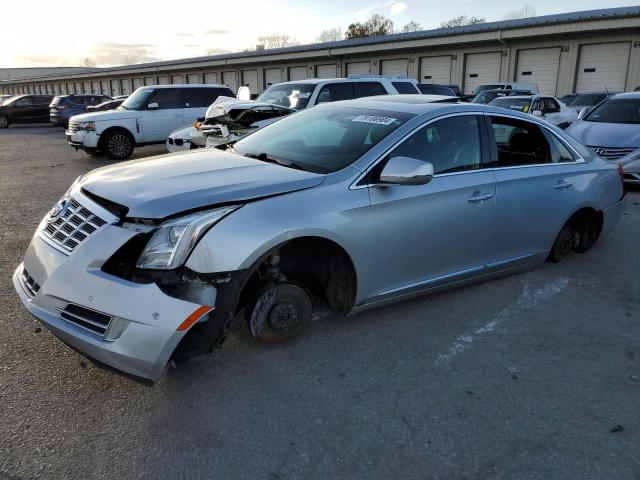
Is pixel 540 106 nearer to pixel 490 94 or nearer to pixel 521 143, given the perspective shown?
pixel 490 94

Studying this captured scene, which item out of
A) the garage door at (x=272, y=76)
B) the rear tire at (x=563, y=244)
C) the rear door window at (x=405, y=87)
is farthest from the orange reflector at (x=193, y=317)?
the garage door at (x=272, y=76)

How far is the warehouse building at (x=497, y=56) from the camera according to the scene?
24.0 metres

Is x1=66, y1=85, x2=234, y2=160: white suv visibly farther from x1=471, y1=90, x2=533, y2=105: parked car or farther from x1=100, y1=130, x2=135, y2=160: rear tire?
x1=471, y1=90, x2=533, y2=105: parked car

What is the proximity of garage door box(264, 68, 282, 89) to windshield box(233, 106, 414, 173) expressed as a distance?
3695 centimetres

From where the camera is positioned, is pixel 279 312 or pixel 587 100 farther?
pixel 587 100

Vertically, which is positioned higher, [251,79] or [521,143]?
[251,79]

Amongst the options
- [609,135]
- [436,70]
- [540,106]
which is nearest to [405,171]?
[609,135]

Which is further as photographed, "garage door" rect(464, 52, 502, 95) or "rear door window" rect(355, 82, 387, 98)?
"garage door" rect(464, 52, 502, 95)

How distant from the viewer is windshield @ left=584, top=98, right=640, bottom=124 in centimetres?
960

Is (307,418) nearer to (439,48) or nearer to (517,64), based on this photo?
(517,64)

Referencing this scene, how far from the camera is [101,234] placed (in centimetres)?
277

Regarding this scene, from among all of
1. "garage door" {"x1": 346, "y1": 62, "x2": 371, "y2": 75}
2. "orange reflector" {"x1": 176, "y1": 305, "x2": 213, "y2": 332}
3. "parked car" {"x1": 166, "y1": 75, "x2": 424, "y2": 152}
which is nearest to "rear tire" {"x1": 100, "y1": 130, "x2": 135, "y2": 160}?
"parked car" {"x1": 166, "y1": 75, "x2": 424, "y2": 152}

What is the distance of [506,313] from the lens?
4.08 meters

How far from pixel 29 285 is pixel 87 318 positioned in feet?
1.97
